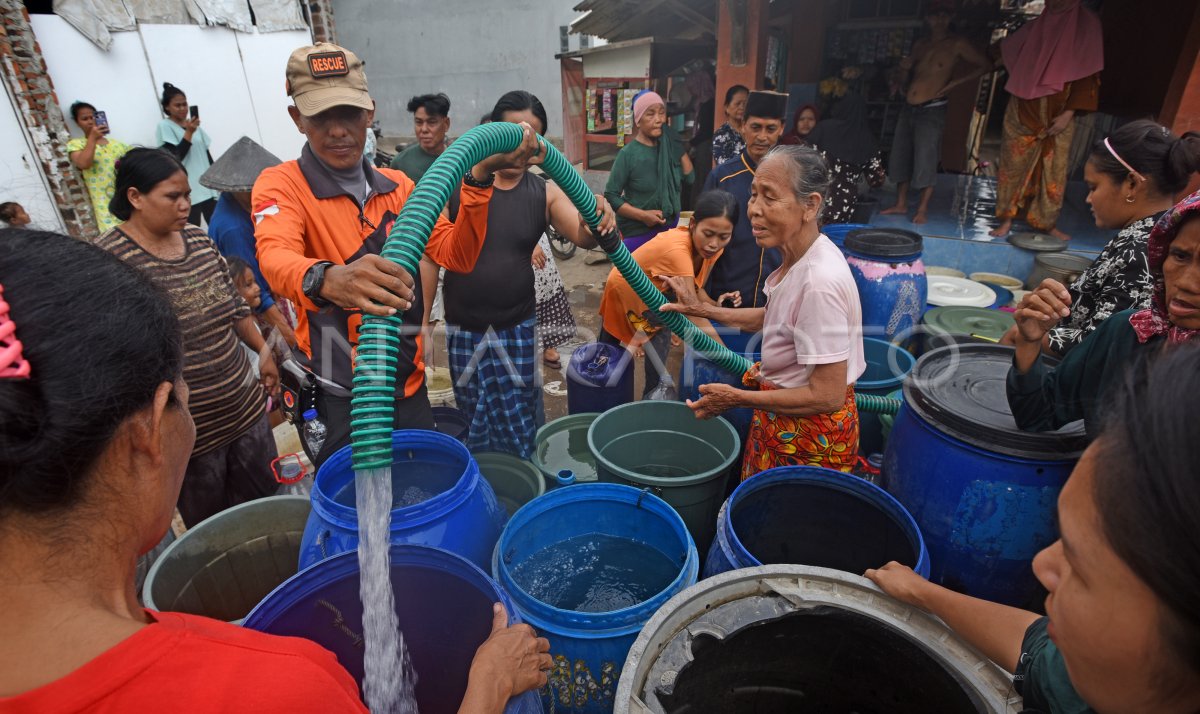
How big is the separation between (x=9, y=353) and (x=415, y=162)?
4760 millimetres

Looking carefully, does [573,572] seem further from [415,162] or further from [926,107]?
[926,107]

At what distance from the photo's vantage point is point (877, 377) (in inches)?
157

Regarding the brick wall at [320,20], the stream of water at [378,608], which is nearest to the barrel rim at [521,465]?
the stream of water at [378,608]

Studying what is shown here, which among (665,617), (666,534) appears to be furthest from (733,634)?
(666,534)

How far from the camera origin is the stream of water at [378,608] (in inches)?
60.7

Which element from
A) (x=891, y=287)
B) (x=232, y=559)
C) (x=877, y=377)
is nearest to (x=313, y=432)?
(x=232, y=559)

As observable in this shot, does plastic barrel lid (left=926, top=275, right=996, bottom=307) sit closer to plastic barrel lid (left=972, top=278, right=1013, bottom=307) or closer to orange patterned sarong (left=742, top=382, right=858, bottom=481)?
plastic barrel lid (left=972, top=278, right=1013, bottom=307)

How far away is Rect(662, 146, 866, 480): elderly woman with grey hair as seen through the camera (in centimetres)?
224

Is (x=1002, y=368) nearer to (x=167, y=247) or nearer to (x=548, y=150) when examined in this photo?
(x=548, y=150)

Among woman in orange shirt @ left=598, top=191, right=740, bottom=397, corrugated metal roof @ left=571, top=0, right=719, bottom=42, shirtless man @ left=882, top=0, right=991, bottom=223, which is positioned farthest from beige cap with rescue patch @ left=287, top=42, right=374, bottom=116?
corrugated metal roof @ left=571, top=0, right=719, bottom=42

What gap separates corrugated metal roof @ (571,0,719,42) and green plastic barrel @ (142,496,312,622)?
10.6 metres

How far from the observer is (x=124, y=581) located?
92cm

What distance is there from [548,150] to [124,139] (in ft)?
29.7

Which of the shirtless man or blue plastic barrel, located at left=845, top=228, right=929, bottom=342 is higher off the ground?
the shirtless man
